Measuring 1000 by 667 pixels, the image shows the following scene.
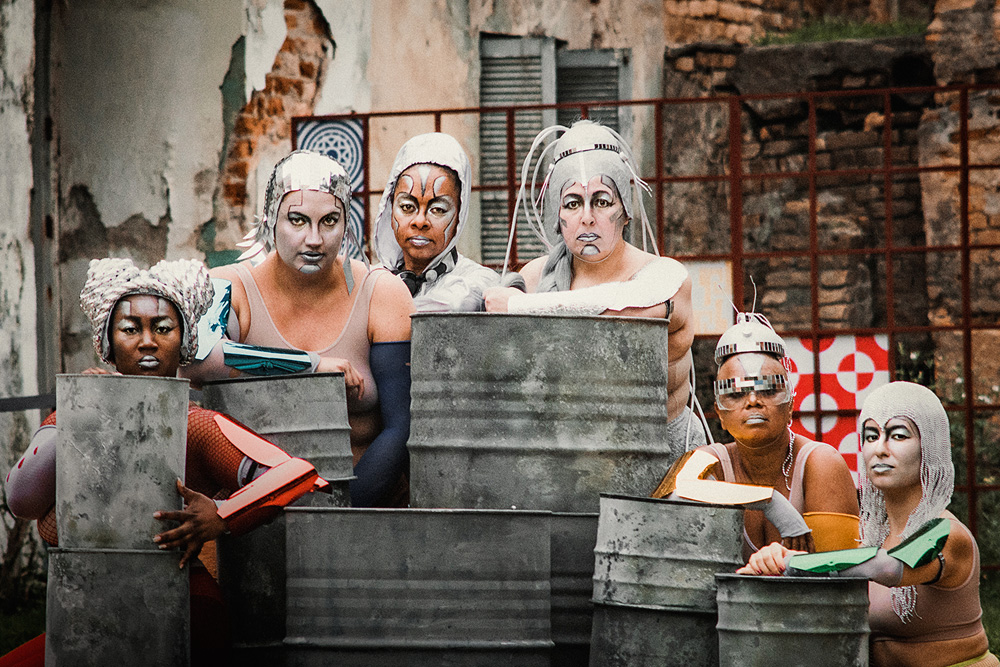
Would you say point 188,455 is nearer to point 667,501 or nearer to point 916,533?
point 667,501

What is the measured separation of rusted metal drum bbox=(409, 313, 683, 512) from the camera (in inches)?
106

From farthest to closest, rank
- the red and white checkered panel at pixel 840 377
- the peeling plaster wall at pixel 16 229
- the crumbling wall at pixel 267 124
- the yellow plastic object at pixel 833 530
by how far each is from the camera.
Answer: the crumbling wall at pixel 267 124 < the red and white checkered panel at pixel 840 377 < the peeling plaster wall at pixel 16 229 < the yellow plastic object at pixel 833 530

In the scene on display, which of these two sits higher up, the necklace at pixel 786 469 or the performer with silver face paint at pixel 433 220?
the performer with silver face paint at pixel 433 220

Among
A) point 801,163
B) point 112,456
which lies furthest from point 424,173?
point 801,163

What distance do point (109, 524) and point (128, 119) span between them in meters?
4.29

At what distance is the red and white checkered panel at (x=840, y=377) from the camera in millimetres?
6254

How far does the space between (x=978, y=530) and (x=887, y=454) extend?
418 centimetres

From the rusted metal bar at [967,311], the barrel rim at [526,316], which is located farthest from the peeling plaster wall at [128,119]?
the barrel rim at [526,316]

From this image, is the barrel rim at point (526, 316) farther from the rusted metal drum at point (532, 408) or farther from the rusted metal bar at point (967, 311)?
the rusted metal bar at point (967, 311)

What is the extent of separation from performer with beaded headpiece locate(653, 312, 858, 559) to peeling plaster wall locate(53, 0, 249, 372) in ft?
13.0

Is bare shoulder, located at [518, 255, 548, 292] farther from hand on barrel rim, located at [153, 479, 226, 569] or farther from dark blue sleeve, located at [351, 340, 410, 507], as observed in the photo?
hand on barrel rim, located at [153, 479, 226, 569]

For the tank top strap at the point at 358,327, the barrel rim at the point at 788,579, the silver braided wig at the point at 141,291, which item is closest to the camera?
the barrel rim at the point at 788,579

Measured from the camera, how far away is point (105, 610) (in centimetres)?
245

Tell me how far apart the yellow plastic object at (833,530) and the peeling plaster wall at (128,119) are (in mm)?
4164
